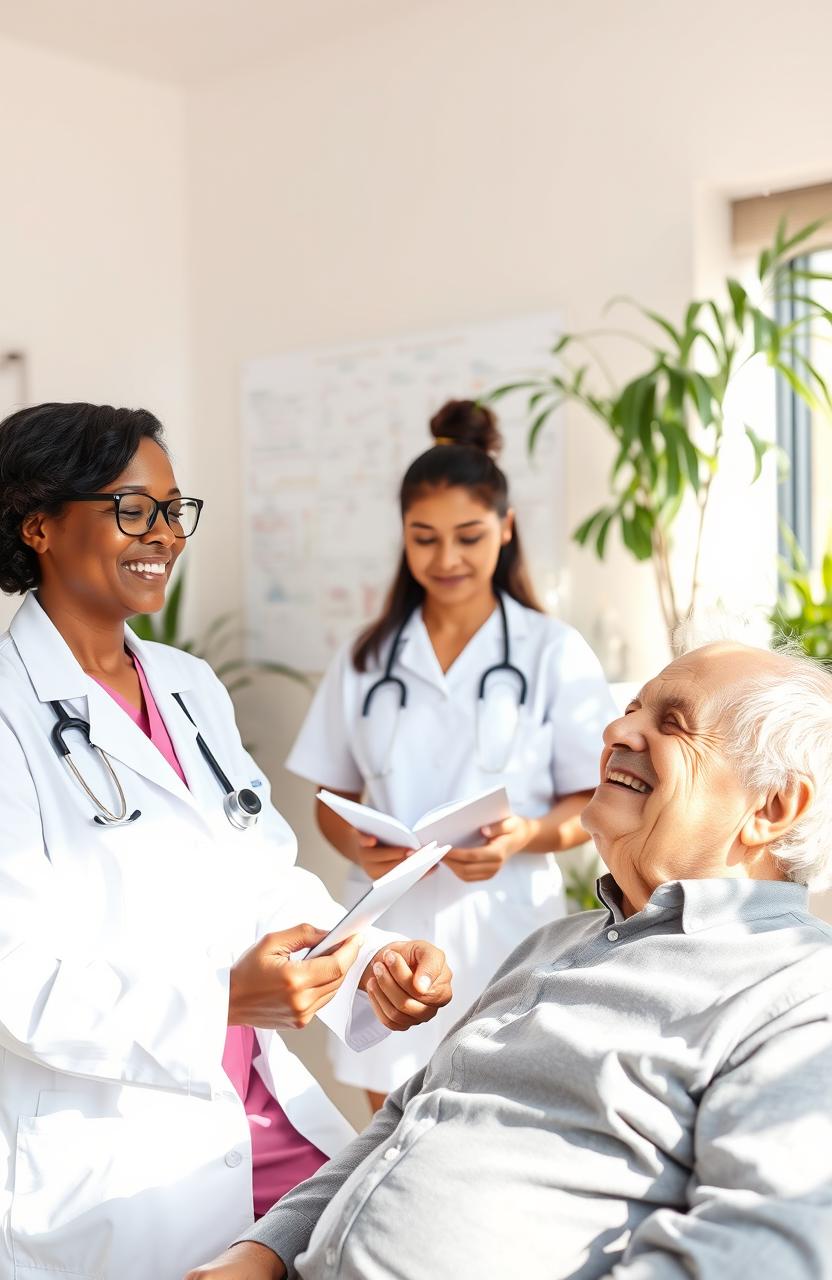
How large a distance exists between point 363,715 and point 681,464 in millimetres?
907

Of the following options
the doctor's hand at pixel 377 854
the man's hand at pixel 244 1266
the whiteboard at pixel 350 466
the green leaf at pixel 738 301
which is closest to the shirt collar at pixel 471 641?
the doctor's hand at pixel 377 854

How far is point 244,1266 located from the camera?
4.96 feet

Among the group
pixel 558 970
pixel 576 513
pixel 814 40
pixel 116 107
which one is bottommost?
pixel 558 970

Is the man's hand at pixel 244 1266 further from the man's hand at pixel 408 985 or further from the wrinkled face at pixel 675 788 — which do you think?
the wrinkled face at pixel 675 788

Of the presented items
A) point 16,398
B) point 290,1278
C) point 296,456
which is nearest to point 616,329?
point 296,456

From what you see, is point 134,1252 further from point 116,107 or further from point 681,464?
point 116,107

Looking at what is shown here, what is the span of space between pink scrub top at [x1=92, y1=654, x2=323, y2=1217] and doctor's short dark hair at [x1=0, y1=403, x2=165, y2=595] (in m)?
0.26

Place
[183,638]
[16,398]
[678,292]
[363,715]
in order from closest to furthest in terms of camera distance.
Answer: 1. [363,715]
2. [678,292]
3. [16,398]
4. [183,638]

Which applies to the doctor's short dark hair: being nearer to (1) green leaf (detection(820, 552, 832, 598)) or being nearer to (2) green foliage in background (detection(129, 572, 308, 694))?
(1) green leaf (detection(820, 552, 832, 598))

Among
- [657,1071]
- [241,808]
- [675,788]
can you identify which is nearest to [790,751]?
[675,788]

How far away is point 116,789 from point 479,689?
1.17 meters

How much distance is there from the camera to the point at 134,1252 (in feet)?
5.20

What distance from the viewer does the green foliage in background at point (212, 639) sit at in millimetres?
4031

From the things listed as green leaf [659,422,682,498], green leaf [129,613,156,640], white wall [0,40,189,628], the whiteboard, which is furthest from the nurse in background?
white wall [0,40,189,628]
